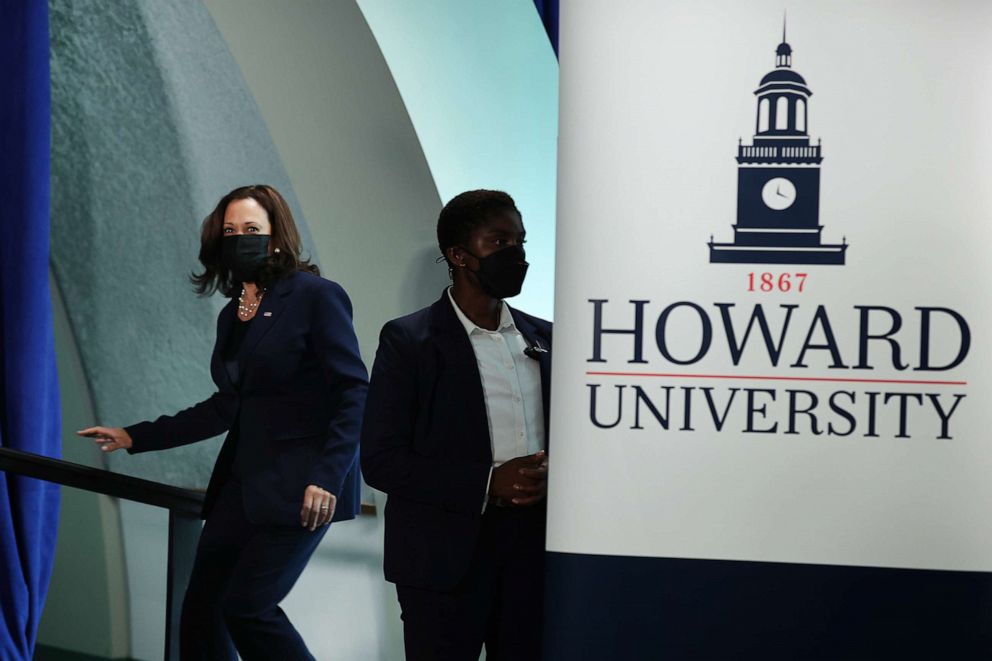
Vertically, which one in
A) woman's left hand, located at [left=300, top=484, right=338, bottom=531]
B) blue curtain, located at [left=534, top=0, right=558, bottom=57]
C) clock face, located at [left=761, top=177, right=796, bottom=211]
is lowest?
woman's left hand, located at [left=300, top=484, right=338, bottom=531]

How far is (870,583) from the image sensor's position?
1.33 meters

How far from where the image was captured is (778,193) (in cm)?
133

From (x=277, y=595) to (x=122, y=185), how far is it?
177 cm

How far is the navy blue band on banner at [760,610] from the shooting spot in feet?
4.36

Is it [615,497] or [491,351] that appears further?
[491,351]

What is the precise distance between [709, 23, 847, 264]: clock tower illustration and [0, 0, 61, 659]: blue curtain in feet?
7.45

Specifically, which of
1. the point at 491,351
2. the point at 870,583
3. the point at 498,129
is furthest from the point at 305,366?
the point at 870,583

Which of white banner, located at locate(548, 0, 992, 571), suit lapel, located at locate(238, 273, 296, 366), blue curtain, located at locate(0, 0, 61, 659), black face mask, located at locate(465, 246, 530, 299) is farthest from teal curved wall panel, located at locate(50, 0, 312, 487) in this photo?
white banner, located at locate(548, 0, 992, 571)

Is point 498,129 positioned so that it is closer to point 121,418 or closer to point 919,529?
point 121,418

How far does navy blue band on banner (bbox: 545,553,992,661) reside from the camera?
1330 millimetres

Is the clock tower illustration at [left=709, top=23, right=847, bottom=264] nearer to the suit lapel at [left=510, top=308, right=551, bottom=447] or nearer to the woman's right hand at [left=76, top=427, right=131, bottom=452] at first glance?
the suit lapel at [left=510, top=308, right=551, bottom=447]

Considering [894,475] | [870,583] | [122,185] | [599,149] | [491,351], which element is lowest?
[870,583]

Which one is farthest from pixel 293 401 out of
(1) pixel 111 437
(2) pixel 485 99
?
(2) pixel 485 99

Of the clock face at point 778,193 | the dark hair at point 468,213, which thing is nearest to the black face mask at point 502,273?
the dark hair at point 468,213
